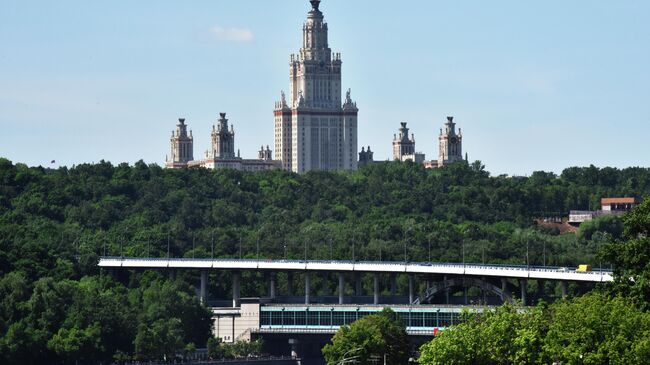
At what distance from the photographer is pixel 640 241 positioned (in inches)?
4719

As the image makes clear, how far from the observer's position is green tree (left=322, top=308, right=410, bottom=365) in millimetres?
139975

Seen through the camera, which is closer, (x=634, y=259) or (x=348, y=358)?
(x=634, y=259)

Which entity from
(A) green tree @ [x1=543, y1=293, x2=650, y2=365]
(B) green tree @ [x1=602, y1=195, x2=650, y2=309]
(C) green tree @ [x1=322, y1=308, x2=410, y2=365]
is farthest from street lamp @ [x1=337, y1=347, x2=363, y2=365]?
(A) green tree @ [x1=543, y1=293, x2=650, y2=365]

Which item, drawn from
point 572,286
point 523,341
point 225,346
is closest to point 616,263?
point 523,341

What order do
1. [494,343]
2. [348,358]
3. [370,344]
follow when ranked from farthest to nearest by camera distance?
[370,344] → [348,358] → [494,343]

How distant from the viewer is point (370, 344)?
140 metres

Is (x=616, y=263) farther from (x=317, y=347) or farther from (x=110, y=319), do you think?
(x=317, y=347)

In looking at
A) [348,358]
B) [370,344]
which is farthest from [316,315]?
[348,358]

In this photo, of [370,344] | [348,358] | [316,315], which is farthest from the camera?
[316,315]

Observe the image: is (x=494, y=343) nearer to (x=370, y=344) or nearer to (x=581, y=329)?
(x=581, y=329)

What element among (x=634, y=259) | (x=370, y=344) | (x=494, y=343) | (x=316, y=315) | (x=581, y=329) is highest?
(x=634, y=259)

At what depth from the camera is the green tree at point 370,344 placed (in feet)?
459

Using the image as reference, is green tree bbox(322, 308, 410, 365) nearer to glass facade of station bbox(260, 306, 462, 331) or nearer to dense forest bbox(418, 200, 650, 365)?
dense forest bbox(418, 200, 650, 365)

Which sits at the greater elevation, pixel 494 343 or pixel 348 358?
pixel 494 343
